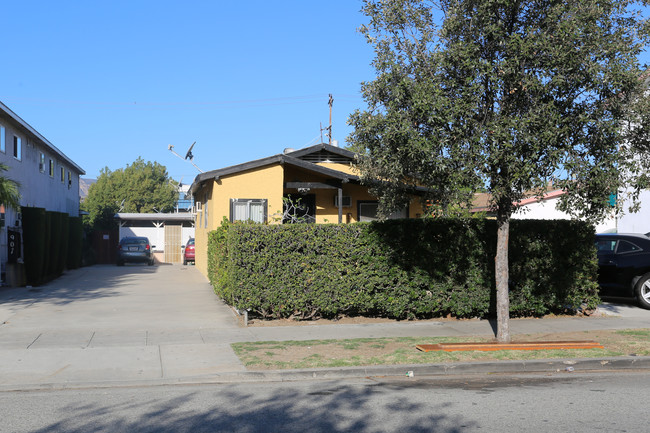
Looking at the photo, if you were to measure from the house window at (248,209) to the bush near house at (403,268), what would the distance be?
5.02 meters

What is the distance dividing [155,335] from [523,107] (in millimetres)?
7491

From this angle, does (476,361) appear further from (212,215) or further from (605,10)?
(212,215)

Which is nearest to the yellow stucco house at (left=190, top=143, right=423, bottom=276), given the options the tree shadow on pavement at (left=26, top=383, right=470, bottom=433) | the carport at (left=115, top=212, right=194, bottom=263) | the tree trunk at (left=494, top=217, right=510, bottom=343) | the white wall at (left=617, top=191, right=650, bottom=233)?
the tree trunk at (left=494, top=217, right=510, bottom=343)

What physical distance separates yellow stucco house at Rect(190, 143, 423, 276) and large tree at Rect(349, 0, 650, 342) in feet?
25.4

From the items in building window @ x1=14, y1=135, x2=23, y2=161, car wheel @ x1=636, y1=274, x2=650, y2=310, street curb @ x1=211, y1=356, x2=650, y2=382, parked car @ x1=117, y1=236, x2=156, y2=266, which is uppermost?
building window @ x1=14, y1=135, x2=23, y2=161

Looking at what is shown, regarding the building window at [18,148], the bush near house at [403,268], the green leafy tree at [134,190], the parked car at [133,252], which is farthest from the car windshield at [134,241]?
the green leafy tree at [134,190]

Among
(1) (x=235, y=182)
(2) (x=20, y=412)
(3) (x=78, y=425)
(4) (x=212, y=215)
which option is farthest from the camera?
(4) (x=212, y=215)

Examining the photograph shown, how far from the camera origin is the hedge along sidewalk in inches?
357

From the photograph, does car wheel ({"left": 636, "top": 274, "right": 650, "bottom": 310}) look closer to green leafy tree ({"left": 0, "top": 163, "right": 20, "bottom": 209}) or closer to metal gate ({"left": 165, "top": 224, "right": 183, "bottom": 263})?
green leafy tree ({"left": 0, "top": 163, "right": 20, "bottom": 209})

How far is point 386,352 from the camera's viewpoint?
976 cm

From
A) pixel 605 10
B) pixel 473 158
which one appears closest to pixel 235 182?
pixel 473 158

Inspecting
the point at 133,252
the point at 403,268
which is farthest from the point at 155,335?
the point at 133,252

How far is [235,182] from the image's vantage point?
18.4m

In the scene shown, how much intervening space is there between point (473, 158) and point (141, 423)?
5865 mm
